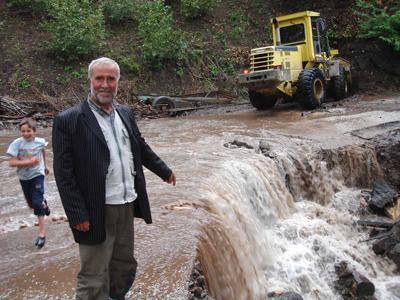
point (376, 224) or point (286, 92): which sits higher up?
point (286, 92)

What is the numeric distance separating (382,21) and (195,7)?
355 inches

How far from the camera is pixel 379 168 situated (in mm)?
10461

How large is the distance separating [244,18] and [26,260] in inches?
853

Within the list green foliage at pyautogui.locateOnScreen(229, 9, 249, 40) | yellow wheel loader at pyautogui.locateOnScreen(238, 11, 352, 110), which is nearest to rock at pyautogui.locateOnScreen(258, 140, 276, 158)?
yellow wheel loader at pyautogui.locateOnScreen(238, 11, 352, 110)

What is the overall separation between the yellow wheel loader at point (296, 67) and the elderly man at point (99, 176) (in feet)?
36.3

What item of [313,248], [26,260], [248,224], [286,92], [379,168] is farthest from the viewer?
[286,92]

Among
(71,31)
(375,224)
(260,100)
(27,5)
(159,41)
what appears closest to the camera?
(375,224)

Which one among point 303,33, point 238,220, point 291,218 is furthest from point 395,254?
point 303,33

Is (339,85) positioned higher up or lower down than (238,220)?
higher up

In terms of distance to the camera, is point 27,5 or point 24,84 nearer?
point 24,84

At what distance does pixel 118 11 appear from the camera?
22109mm

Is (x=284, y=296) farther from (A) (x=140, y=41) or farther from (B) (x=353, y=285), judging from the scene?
(A) (x=140, y=41)

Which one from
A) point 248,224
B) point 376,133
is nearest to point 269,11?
point 376,133

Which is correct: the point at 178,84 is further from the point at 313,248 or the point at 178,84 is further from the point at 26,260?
the point at 26,260
